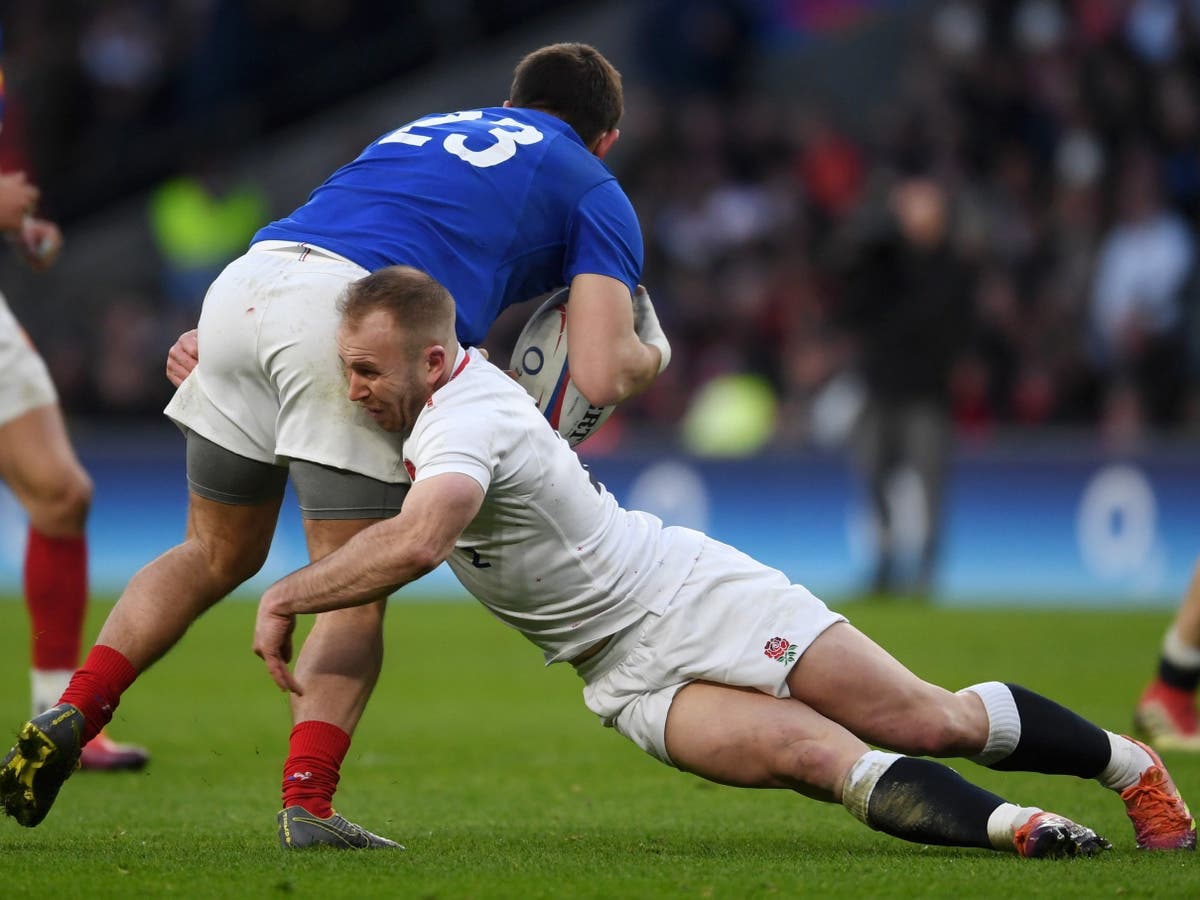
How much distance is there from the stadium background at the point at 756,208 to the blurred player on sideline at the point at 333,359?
790 cm

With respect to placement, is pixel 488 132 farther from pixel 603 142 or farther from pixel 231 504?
pixel 231 504

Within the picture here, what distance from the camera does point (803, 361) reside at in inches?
568

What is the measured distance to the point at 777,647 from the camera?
4211 millimetres

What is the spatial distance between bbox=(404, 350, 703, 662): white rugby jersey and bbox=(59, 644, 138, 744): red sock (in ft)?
2.81

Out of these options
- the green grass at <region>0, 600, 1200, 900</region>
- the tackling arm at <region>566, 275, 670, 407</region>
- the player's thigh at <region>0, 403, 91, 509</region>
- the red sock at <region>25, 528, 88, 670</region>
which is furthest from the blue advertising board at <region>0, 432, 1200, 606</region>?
the tackling arm at <region>566, 275, 670, 407</region>

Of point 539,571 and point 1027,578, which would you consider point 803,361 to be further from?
point 539,571

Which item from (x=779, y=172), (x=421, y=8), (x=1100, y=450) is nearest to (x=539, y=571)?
(x=1100, y=450)

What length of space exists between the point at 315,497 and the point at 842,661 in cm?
126

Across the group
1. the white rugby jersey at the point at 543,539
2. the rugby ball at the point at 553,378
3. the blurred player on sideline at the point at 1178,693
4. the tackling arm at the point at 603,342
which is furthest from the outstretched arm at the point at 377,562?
the blurred player on sideline at the point at 1178,693

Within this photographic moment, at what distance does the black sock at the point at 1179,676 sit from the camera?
6465 millimetres

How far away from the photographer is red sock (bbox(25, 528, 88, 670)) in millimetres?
5977

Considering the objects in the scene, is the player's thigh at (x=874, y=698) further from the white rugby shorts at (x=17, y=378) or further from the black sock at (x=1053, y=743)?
the white rugby shorts at (x=17, y=378)

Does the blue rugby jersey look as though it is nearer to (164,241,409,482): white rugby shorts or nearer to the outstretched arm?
(164,241,409,482): white rugby shorts

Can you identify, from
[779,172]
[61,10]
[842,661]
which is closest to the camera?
[842,661]
